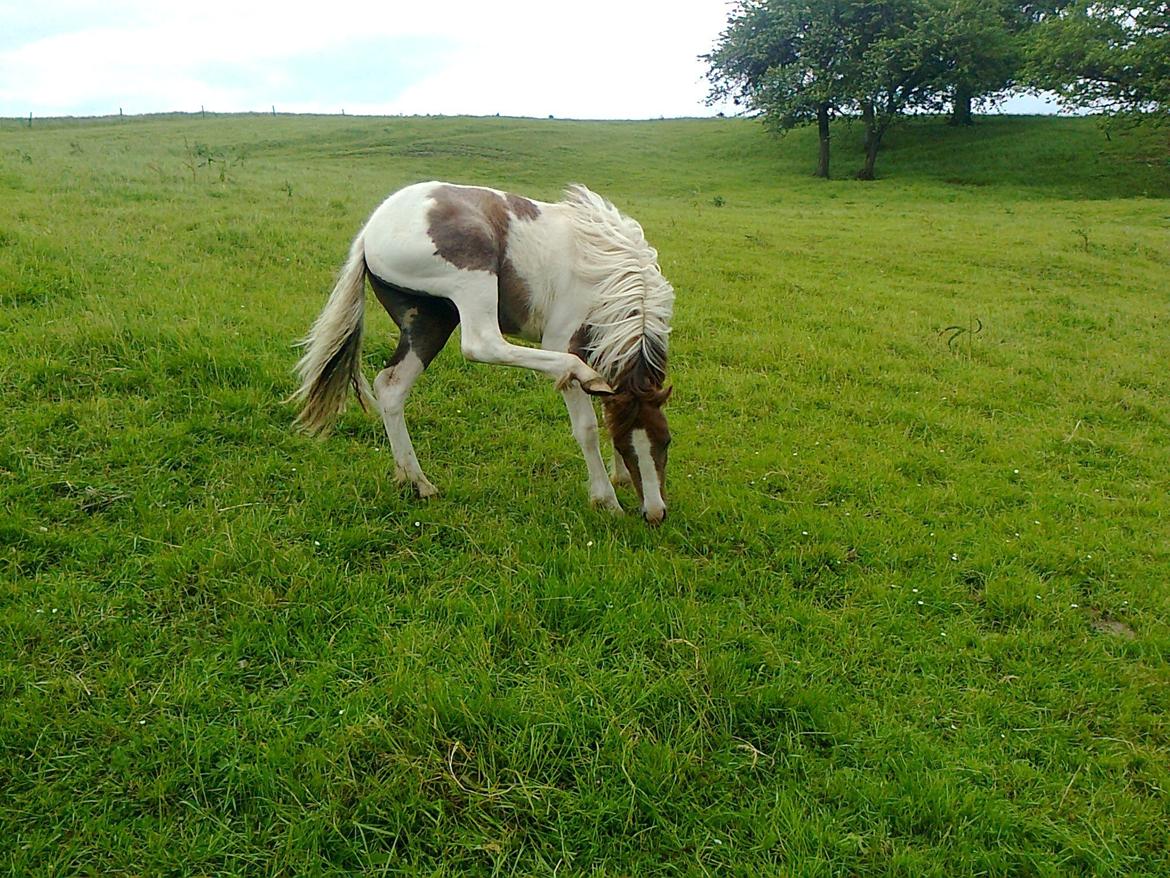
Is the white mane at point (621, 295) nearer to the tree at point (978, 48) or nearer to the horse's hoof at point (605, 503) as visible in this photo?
the horse's hoof at point (605, 503)

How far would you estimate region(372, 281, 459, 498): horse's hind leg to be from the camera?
4.82 meters

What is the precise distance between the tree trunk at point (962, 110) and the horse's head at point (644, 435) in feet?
116

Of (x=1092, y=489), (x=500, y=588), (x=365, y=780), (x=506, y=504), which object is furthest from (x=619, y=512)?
(x=1092, y=489)

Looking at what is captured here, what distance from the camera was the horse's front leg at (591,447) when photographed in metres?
4.97

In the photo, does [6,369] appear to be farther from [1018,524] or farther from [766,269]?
[766,269]

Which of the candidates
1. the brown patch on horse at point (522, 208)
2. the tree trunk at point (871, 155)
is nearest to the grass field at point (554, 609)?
the brown patch on horse at point (522, 208)

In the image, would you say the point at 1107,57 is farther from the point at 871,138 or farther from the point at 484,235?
the point at 484,235

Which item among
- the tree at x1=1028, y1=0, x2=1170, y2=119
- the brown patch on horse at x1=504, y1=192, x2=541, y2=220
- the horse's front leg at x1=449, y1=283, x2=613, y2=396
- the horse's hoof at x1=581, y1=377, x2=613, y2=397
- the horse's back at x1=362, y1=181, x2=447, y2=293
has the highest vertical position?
the tree at x1=1028, y1=0, x2=1170, y2=119

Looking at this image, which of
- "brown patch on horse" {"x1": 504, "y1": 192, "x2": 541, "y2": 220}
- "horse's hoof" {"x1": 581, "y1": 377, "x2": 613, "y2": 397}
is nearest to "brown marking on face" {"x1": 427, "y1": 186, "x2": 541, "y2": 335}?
"brown patch on horse" {"x1": 504, "y1": 192, "x2": 541, "y2": 220}

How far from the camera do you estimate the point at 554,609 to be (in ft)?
12.3

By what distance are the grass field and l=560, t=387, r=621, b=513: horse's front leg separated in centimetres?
18

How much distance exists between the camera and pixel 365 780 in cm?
276

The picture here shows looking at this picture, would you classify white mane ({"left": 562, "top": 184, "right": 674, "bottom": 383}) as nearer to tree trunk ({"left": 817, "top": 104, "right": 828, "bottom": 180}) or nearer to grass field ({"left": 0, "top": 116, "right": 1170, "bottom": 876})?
grass field ({"left": 0, "top": 116, "right": 1170, "bottom": 876})

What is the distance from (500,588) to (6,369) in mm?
4351
